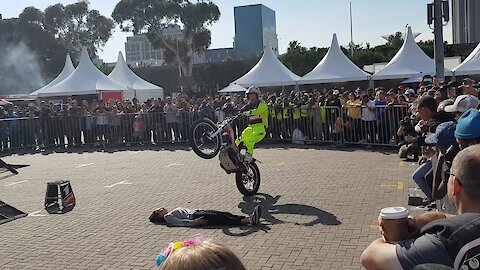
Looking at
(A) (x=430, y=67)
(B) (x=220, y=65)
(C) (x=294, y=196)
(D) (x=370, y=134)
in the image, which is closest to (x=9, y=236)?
(C) (x=294, y=196)

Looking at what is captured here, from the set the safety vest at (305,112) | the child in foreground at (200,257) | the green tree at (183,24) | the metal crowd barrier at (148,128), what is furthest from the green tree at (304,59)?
the child in foreground at (200,257)

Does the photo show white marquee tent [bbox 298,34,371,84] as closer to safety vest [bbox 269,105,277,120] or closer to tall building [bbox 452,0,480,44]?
safety vest [bbox 269,105,277,120]

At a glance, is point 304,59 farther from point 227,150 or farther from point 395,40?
point 227,150

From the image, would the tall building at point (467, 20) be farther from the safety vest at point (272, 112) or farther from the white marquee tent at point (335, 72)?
the safety vest at point (272, 112)

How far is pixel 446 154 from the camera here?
4941mm

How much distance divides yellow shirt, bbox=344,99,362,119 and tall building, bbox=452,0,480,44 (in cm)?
5688

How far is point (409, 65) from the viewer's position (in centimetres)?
2409

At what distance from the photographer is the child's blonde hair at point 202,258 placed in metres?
1.60

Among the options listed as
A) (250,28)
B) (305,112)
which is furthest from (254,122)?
(250,28)

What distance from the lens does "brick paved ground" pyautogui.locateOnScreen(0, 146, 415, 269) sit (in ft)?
20.9

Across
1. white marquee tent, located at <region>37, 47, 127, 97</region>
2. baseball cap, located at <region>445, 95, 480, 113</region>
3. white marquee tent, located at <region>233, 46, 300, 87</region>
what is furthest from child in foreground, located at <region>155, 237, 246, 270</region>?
white marquee tent, located at <region>37, 47, 127, 97</region>

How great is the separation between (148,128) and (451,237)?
18.0 meters

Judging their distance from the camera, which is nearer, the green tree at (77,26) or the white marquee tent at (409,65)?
the white marquee tent at (409,65)

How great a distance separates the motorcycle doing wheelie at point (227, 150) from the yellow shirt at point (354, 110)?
670cm
